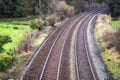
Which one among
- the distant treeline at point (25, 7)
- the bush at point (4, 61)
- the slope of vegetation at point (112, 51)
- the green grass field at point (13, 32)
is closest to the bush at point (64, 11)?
the distant treeline at point (25, 7)

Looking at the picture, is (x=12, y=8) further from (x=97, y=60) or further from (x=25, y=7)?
(x=97, y=60)

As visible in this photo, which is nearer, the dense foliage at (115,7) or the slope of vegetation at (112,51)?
the slope of vegetation at (112,51)

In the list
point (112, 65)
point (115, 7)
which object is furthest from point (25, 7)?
point (112, 65)

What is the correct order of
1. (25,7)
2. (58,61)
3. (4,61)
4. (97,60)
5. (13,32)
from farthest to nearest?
(25,7)
(13,32)
(97,60)
(58,61)
(4,61)

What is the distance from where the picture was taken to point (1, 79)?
29.8 metres

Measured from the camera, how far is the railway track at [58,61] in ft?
97.8

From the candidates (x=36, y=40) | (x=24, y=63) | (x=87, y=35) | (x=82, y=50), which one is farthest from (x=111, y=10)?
(x=24, y=63)

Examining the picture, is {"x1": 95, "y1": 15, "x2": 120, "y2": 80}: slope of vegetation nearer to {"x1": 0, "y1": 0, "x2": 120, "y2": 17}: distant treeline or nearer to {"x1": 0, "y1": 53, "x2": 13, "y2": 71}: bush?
{"x1": 0, "y1": 53, "x2": 13, "y2": 71}: bush

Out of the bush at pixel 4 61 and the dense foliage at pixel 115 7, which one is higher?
the dense foliage at pixel 115 7

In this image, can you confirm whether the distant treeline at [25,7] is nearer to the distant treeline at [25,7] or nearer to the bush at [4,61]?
the distant treeline at [25,7]

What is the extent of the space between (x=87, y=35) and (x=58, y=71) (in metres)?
23.4

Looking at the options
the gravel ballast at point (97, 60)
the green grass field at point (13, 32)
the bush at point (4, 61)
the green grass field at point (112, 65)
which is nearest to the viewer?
the gravel ballast at point (97, 60)

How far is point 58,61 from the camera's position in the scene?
115 ft

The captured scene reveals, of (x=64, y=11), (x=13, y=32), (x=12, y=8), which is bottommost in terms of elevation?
(x=13, y=32)
